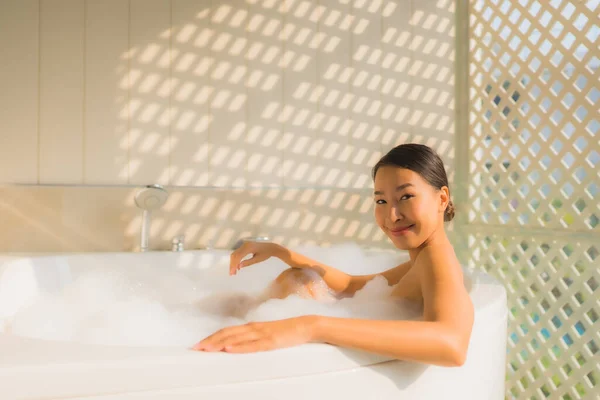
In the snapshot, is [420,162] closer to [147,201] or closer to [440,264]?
[440,264]

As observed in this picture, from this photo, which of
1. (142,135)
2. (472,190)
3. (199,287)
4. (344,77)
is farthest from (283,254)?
(472,190)

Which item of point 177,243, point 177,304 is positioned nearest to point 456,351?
point 177,304

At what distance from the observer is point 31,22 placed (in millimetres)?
2197

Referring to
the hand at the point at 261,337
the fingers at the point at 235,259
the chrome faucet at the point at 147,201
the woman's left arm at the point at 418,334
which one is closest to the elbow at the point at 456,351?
the woman's left arm at the point at 418,334

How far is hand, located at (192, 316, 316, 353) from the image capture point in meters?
0.85

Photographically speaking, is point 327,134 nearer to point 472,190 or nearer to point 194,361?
point 472,190

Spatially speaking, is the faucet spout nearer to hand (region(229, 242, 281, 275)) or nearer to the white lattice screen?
hand (region(229, 242, 281, 275))

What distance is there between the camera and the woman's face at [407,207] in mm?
1225

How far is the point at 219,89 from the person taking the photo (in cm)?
246

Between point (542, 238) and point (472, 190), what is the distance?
20.1 inches

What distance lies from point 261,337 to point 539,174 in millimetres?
2088

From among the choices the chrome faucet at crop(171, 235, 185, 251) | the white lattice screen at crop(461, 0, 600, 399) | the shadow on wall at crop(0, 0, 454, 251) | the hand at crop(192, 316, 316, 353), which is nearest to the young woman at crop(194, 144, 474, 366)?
the hand at crop(192, 316, 316, 353)

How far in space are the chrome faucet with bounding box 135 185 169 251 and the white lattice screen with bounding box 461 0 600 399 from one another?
5.33 ft

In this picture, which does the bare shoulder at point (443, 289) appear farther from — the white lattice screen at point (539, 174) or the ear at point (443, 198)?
the white lattice screen at point (539, 174)
